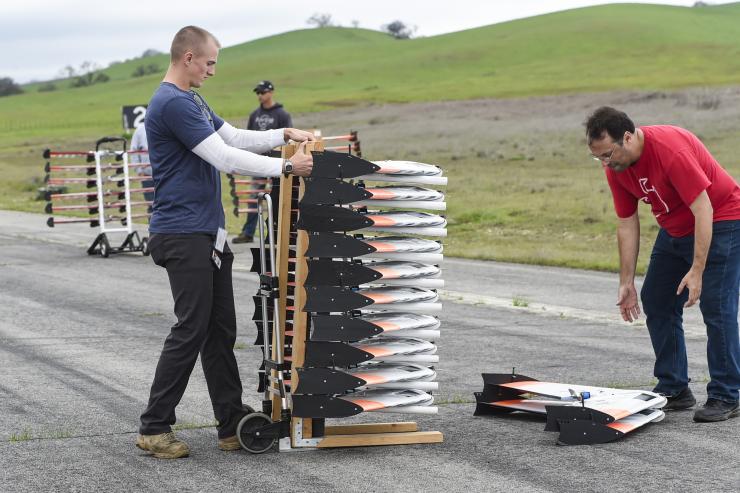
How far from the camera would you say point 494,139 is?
173 feet

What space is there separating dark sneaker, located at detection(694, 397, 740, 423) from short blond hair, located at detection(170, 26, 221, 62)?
370 centimetres

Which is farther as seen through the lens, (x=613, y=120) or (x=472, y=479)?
(x=613, y=120)

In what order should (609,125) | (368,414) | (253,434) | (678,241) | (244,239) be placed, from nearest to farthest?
1. (253,434)
2. (609,125)
3. (678,241)
4. (368,414)
5. (244,239)

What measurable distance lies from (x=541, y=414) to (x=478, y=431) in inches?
21.5

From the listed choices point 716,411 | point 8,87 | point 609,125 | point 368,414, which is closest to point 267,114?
point 368,414

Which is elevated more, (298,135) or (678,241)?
(298,135)

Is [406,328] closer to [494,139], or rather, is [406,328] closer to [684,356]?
[684,356]

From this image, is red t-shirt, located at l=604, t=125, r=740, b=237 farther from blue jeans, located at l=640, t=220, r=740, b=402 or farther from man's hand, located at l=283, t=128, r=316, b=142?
man's hand, located at l=283, t=128, r=316, b=142

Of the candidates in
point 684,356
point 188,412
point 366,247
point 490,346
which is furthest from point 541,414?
point 490,346

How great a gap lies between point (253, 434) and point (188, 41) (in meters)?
2.17

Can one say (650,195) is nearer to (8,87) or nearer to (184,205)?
(184,205)

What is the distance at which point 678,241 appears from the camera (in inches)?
287

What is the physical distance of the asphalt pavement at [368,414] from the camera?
588cm

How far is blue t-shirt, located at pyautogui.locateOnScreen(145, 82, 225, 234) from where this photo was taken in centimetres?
621
